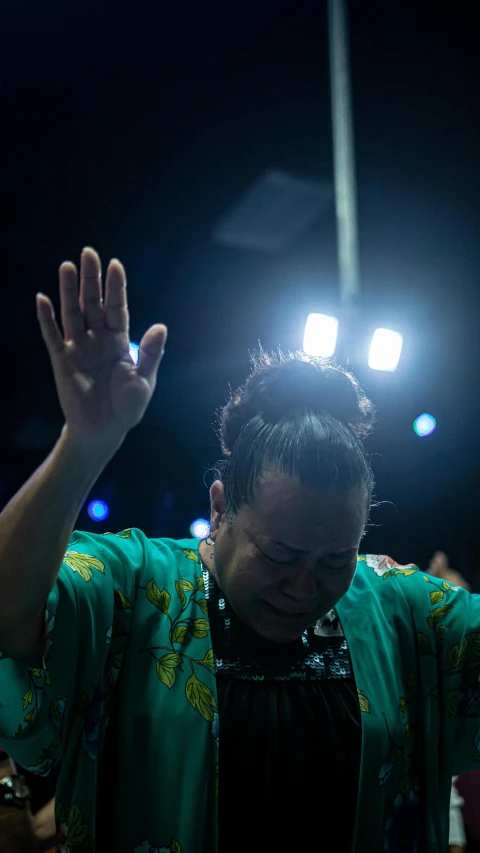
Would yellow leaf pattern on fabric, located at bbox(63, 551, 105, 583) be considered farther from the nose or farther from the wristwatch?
the wristwatch

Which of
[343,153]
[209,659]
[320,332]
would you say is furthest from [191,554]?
[320,332]

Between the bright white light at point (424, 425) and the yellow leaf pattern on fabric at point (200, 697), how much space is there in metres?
3.53

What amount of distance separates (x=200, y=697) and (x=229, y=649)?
0.36 feet

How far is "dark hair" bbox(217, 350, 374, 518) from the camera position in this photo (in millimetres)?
1070

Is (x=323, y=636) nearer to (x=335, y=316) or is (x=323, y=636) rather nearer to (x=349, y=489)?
(x=349, y=489)

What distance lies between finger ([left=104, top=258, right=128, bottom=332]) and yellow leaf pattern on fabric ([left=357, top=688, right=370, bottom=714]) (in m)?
0.76

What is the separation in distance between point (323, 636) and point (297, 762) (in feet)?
0.76

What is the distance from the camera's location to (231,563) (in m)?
1.07

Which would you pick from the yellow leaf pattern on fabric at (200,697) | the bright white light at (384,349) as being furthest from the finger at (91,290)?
the bright white light at (384,349)

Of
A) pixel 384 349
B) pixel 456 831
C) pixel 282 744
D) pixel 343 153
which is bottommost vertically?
pixel 456 831

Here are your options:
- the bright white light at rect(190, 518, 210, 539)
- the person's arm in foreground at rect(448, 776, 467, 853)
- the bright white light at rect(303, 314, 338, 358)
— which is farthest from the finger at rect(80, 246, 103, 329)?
the bright white light at rect(190, 518, 210, 539)

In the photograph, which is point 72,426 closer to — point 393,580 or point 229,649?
point 229,649

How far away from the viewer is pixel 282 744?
1018mm

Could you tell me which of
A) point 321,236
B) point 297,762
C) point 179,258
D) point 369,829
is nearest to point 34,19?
point 179,258
